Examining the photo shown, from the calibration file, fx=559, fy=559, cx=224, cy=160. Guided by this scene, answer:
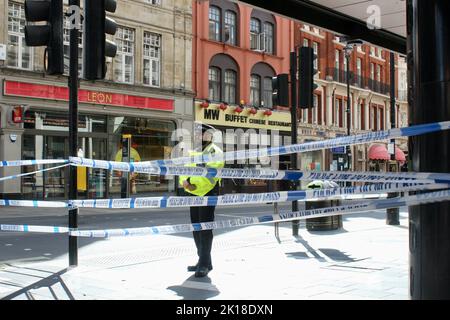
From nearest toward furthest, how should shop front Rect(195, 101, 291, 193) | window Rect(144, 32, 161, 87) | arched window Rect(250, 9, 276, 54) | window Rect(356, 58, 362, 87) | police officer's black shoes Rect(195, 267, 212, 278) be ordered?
police officer's black shoes Rect(195, 267, 212, 278), window Rect(144, 32, 161, 87), shop front Rect(195, 101, 291, 193), arched window Rect(250, 9, 276, 54), window Rect(356, 58, 362, 87)

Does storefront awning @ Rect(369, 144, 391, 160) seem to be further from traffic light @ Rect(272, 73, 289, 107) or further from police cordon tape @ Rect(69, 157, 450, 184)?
police cordon tape @ Rect(69, 157, 450, 184)

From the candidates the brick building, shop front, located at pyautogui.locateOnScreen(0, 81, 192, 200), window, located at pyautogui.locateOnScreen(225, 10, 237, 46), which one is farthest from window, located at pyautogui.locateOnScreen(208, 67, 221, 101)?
shop front, located at pyautogui.locateOnScreen(0, 81, 192, 200)

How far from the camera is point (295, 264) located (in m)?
7.86

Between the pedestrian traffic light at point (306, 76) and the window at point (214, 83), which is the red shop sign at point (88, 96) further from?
the pedestrian traffic light at point (306, 76)

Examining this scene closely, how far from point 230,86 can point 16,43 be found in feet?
45.8

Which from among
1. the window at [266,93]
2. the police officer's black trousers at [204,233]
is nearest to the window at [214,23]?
the window at [266,93]

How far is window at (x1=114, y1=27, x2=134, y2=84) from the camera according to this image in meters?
27.1

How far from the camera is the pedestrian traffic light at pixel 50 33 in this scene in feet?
22.9

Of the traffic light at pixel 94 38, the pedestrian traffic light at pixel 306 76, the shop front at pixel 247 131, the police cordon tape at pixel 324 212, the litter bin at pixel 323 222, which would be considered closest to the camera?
the police cordon tape at pixel 324 212

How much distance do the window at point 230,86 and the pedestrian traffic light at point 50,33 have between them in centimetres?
2641

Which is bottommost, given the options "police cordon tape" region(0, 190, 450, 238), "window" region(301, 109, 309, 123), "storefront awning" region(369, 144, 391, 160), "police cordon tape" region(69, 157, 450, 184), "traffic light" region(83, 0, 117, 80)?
"police cordon tape" region(0, 190, 450, 238)

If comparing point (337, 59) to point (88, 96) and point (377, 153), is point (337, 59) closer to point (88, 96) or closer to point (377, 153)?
point (377, 153)

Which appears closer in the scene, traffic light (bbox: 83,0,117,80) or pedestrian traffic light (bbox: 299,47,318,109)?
traffic light (bbox: 83,0,117,80)
